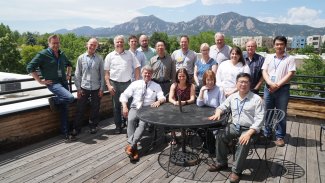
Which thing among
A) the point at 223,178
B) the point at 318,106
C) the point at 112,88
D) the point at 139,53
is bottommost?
the point at 223,178

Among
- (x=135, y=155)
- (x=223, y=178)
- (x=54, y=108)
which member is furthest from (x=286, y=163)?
(x=54, y=108)

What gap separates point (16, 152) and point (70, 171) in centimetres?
125

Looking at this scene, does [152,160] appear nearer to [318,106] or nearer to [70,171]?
[70,171]

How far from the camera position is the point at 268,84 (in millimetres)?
4492

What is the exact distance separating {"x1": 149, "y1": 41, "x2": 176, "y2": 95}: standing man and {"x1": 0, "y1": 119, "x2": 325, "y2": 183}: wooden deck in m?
1.11

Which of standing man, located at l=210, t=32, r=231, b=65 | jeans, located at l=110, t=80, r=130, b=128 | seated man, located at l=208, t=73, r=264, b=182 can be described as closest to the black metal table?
seated man, located at l=208, t=73, r=264, b=182

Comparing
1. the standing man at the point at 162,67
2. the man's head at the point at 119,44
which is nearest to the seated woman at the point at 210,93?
the standing man at the point at 162,67

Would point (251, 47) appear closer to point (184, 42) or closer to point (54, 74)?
point (184, 42)

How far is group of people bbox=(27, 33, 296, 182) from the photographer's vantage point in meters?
Result: 3.50

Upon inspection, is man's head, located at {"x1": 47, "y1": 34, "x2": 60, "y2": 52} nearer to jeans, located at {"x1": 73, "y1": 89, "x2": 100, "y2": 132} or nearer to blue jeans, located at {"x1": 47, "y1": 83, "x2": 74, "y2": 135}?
blue jeans, located at {"x1": 47, "y1": 83, "x2": 74, "y2": 135}

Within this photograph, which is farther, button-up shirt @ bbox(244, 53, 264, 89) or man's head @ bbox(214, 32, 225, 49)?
man's head @ bbox(214, 32, 225, 49)

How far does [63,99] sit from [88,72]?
652mm

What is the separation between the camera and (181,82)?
425cm

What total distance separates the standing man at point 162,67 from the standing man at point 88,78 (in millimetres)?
1027
